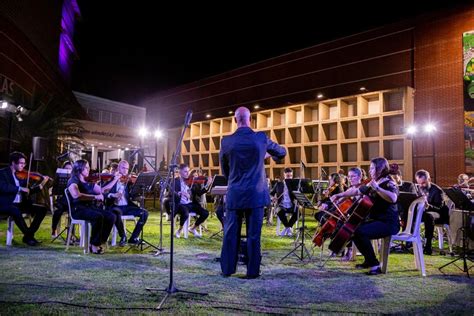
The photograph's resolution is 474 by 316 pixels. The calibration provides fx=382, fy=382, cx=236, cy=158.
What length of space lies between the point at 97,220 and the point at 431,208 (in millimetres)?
5936

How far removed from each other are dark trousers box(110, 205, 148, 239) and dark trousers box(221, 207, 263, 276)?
2850 mm

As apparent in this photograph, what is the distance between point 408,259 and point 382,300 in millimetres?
2687

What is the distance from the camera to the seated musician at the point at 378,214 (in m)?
4.78

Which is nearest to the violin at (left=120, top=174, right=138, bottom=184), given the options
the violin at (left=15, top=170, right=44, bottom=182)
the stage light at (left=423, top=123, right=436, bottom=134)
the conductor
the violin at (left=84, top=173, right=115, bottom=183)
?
the violin at (left=84, top=173, right=115, bottom=183)

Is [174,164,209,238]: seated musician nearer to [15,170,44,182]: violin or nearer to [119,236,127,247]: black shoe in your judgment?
[119,236,127,247]: black shoe

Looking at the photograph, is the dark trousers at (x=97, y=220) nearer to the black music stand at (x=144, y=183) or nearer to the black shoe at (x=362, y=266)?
the black music stand at (x=144, y=183)

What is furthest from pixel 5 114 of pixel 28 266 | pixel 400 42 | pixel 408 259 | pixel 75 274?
pixel 400 42

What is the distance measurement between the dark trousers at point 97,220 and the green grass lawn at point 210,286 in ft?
0.93

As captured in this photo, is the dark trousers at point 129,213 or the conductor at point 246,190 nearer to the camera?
the conductor at point 246,190

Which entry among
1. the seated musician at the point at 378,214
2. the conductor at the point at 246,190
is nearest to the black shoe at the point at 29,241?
the conductor at the point at 246,190

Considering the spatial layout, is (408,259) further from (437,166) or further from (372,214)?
(437,166)

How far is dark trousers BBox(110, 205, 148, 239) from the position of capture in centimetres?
653

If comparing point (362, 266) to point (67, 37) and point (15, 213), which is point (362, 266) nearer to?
point (15, 213)

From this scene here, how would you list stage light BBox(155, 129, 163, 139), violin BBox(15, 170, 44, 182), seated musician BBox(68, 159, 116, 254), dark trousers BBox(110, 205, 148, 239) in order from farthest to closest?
1. stage light BBox(155, 129, 163, 139)
2. violin BBox(15, 170, 44, 182)
3. dark trousers BBox(110, 205, 148, 239)
4. seated musician BBox(68, 159, 116, 254)
